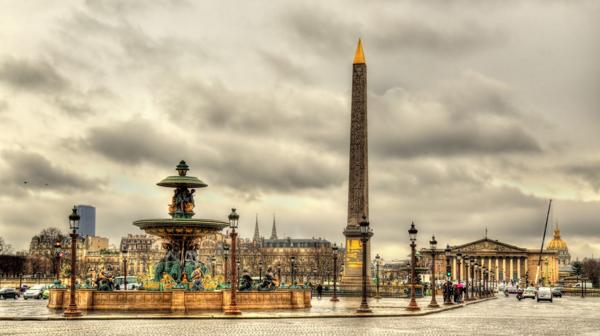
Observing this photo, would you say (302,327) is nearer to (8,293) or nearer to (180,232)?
(180,232)

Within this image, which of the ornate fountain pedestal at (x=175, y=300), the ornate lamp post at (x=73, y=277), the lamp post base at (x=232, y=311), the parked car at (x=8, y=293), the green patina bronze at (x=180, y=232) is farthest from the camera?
the parked car at (x=8, y=293)

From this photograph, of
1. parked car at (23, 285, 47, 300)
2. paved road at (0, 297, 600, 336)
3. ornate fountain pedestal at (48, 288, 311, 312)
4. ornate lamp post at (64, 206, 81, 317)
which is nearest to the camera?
A: paved road at (0, 297, 600, 336)

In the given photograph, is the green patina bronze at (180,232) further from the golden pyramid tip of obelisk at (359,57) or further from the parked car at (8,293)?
the parked car at (8,293)

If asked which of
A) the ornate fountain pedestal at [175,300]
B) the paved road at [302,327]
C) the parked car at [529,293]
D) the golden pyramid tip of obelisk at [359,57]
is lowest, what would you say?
the parked car at [529,293]

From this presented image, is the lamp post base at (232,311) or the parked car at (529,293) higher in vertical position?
the lamp post base at (232,311)

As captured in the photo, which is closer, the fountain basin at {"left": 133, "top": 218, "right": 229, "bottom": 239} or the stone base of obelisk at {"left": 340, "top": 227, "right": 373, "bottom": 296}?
the fountain basin at {"left": 133, "top": 218, "right": 229, "bottom": 239}

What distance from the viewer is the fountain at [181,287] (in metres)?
38.7

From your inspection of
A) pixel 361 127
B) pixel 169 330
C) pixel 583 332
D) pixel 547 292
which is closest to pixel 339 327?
pixel 169 330

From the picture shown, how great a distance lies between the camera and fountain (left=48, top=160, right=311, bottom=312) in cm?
3866

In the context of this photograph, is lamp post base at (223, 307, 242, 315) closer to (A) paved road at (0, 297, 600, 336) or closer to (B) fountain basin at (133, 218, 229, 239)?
(A) paved road at (0, 297, 600, 336)

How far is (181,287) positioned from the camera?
39.5 m

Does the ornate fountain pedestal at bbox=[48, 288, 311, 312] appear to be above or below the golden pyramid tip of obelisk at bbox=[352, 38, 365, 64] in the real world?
below

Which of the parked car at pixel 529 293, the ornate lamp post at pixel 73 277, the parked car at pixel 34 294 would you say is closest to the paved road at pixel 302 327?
the ornate lamp post at pixel 73 277

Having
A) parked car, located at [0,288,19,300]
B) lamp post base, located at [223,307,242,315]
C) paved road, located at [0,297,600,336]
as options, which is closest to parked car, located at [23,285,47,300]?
parked car, located at [0,288,19,300]
